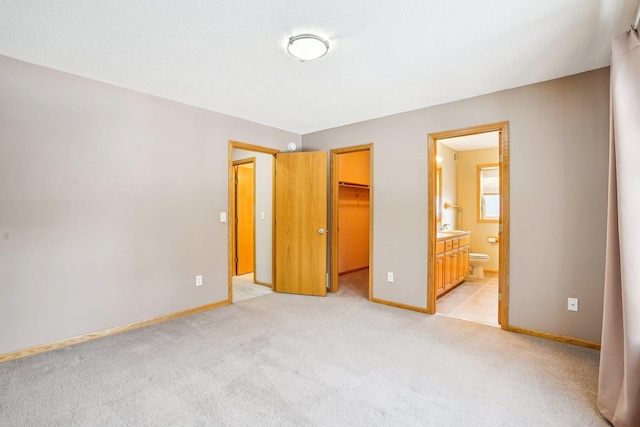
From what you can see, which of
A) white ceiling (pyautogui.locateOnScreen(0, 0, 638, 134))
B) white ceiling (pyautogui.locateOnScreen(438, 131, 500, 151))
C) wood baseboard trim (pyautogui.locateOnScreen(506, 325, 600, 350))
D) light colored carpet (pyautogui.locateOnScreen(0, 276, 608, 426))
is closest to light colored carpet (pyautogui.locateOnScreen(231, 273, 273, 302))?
light colored carpet (pyautogui.locateOnScreen(0, 276, 608, 426))

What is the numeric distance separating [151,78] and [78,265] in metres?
1.80

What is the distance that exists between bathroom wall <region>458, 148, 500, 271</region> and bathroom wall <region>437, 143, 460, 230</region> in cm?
12

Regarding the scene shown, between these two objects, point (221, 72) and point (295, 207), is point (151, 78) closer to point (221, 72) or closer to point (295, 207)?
point (221, 72)

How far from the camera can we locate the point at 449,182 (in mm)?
5852

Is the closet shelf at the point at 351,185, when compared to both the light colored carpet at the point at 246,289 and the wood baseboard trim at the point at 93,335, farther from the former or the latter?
the wood baseboard trim at the point at 93,335

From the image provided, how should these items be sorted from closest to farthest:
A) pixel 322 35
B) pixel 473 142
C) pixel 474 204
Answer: pixel 322 35 < pixel 473 142 < pixel 474 204

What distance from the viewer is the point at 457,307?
369 cm

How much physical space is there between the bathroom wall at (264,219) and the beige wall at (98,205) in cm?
101

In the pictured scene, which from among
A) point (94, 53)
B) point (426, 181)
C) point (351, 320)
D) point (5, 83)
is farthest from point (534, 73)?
point (5, 83)

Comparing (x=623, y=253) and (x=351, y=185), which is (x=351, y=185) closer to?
(x=351, y=185)

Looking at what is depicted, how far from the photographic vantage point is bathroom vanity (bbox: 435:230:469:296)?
3890 mm

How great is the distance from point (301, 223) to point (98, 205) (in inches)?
92.6

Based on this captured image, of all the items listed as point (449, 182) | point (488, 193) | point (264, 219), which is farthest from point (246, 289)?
point (488, 193)

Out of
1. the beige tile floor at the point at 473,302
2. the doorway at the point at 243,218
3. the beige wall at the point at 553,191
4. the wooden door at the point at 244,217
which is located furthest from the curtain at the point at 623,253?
the wooden door at the point at 244,217
